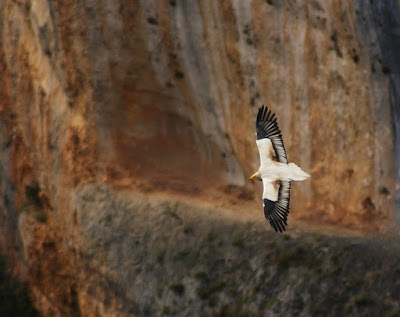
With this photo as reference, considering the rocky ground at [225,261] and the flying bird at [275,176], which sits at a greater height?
the flying bird at [275,176]

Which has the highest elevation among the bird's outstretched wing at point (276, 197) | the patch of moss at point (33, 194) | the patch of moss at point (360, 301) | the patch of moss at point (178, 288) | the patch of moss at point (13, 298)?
the bird's outstretched wing at point (276, 197)

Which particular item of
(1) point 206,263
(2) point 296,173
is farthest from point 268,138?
(1) point 206,263

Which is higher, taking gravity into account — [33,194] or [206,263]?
[33,194]

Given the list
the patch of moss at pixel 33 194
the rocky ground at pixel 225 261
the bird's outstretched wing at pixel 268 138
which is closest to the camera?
the bird's outstretched wing at pixel 268 138

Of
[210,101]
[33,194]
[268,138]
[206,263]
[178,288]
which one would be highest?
[210,101]

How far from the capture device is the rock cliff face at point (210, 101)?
3903 centimetres

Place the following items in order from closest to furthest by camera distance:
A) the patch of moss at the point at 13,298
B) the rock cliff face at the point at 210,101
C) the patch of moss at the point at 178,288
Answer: the patch of moss at the point at 178,288, the rock cliff face at the point at 210,101, the patch of moss at the point at 13,298

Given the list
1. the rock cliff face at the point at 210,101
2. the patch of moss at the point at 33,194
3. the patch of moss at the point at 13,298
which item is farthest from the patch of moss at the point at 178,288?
the patch of moss at the point at 13,298

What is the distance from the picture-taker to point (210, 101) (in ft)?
131

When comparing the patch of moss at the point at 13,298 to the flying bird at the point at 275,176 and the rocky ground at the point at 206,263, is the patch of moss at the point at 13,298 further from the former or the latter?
the flying bird at the point at 275,176

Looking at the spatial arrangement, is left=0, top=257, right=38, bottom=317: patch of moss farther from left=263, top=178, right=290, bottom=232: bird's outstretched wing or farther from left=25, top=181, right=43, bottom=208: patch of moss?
left=263, top=178, right=290, bottom=232: bird's outstretched wing

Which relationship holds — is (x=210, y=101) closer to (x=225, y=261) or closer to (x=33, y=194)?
(x=225, y=261)

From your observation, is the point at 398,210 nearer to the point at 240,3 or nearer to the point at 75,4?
the point at 240,3

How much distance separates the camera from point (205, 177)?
40469mm
